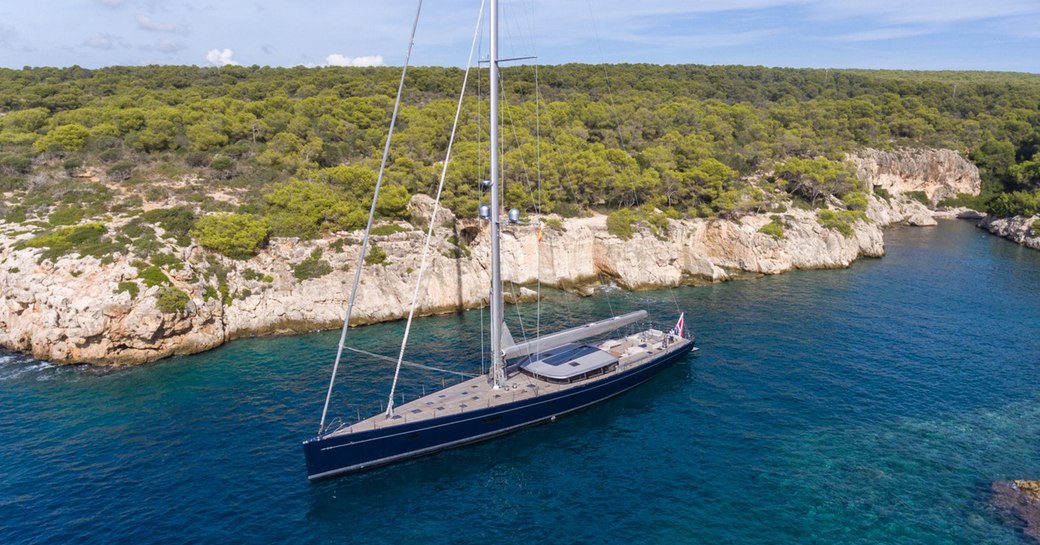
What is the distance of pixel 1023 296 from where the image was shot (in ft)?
183

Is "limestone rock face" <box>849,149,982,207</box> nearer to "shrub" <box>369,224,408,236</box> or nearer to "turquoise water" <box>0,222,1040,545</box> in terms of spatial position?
"turquoise water" <box>0,222,1040,545</box>

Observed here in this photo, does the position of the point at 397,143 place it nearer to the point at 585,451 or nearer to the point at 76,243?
the point at 76,243

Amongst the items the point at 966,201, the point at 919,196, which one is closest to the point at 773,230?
the point at 919,196

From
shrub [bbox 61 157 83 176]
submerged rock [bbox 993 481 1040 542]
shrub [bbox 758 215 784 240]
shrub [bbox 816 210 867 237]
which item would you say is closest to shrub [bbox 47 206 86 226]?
shrub [bbox 61 157 83 176]

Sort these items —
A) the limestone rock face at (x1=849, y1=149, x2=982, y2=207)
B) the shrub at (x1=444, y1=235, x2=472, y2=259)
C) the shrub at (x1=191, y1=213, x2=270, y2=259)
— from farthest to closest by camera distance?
the limestone rock face at (x1=849, y1=149, x2=982, y2=207) < the shrub at (x1=444, y1=235, x2=472, y2=259) < the shrub at (x1=191, y1=213, x2=270, y2=259)

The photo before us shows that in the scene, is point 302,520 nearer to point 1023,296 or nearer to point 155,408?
point 155,408

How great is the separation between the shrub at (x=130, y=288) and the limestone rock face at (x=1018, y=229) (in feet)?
340

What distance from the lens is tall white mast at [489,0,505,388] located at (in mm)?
27953

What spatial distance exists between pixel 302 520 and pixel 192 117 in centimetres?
6257

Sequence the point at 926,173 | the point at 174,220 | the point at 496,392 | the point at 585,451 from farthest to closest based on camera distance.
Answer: the point at 926,173 < the point at 174,220 < the point at 496,392 < the point at 585,451

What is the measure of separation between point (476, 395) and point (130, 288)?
89.2 feet

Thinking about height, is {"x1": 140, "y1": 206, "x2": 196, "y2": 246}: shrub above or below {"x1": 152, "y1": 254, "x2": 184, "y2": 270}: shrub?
above

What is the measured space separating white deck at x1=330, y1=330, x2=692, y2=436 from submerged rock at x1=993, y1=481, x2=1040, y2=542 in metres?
18.0

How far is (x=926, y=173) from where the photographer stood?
10681cm
